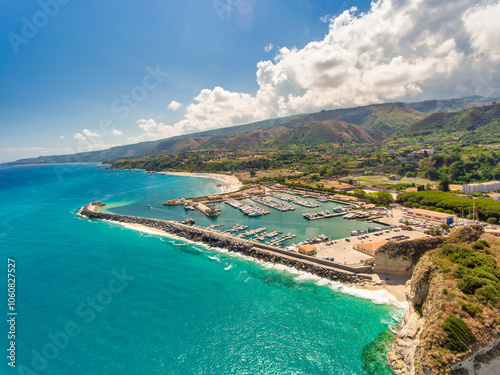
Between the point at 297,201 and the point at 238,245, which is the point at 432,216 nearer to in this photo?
the point at 297,201

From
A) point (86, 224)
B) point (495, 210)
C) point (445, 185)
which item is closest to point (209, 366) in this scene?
point (86, 224)

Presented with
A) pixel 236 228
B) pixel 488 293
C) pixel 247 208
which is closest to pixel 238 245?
pixel 236 228

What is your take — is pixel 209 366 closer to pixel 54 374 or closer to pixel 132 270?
pixel 54 374

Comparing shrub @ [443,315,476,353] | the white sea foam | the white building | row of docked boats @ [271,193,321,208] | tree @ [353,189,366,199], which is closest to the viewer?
shrub @ [443,315,476,353]

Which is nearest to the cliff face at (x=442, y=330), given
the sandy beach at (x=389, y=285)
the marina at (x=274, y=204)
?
the sandy beach at (x=389, y=285)

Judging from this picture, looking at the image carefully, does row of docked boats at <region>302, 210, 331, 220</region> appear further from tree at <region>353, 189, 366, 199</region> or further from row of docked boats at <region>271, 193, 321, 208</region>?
tree at <region>353, 189, 366, 199</region>

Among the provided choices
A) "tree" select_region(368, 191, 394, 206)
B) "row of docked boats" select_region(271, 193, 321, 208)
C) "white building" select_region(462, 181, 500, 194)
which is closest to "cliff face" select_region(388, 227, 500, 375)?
"tree" select_region(368, 191, 394, 206)
